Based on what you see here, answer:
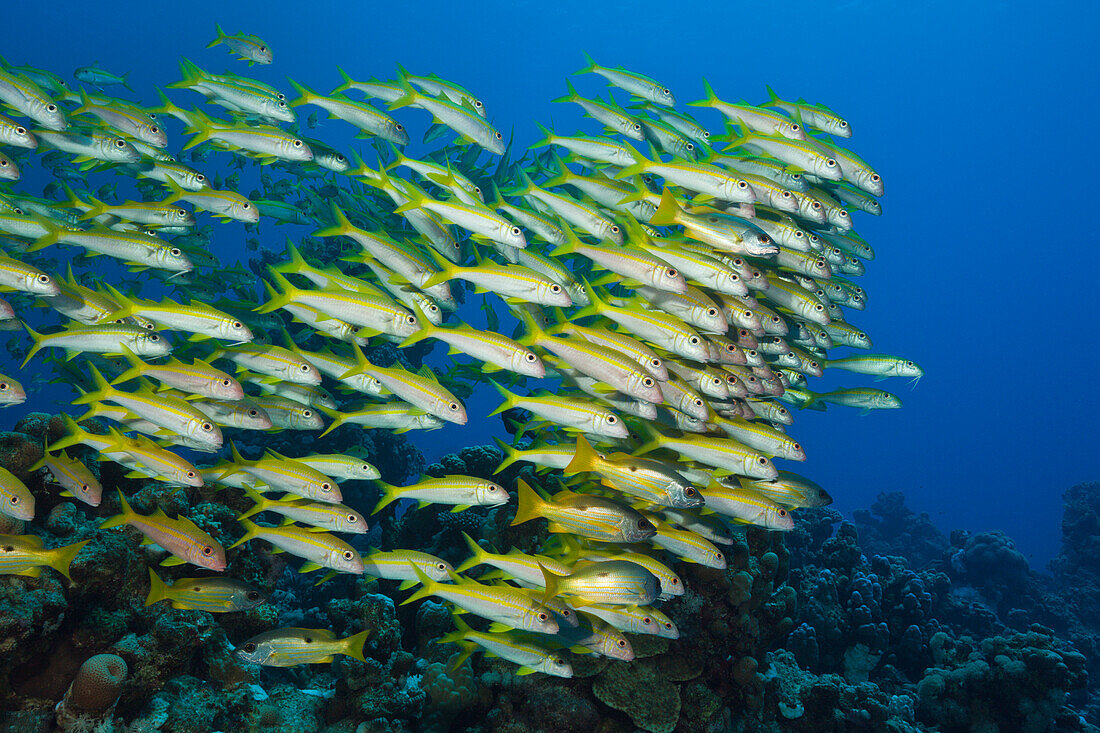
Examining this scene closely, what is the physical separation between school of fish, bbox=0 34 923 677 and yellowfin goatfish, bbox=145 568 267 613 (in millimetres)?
16

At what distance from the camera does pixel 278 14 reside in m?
74.7

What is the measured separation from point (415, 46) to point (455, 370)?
98289mm

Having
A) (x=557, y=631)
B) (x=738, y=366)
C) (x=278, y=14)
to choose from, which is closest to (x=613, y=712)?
(x=557, y=631)

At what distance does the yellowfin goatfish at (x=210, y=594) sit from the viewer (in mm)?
3986

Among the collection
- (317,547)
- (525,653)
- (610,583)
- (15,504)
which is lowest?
(15,504)

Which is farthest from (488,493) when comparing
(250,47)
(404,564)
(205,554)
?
(250,47)

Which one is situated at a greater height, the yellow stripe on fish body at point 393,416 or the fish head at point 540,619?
the yellow stripe on fish body at point 393,416

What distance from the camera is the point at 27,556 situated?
10.8 ft

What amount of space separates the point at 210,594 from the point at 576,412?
113 inches

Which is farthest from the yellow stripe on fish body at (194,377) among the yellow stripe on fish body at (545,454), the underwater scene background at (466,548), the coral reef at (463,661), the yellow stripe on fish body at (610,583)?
the yellow stripe on fish body at (610,583)

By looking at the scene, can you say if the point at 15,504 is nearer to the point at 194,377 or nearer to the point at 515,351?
the point at 194,377

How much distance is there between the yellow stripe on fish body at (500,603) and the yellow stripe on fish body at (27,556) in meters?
2.04

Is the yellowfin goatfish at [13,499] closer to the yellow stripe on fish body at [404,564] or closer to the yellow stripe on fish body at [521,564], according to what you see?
the yellow stripe on fish body at [404,564]

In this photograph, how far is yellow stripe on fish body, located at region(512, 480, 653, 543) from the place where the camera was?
13.0 feet
